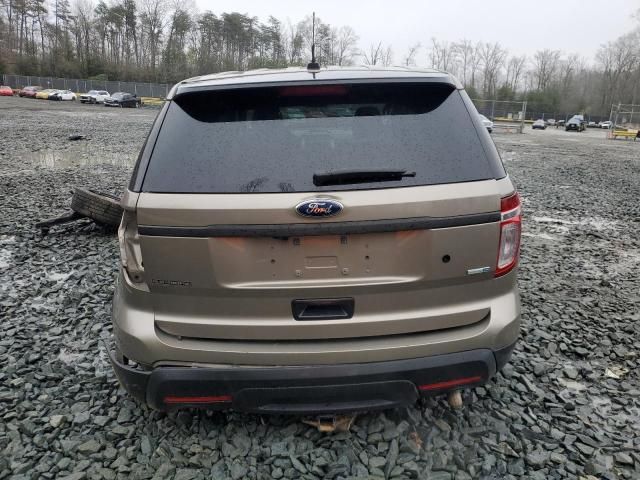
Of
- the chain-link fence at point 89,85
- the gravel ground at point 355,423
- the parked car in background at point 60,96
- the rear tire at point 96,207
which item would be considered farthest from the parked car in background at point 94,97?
the gravel ground at point 355,423

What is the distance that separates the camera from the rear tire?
589 cm

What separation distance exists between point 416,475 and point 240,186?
163 cm

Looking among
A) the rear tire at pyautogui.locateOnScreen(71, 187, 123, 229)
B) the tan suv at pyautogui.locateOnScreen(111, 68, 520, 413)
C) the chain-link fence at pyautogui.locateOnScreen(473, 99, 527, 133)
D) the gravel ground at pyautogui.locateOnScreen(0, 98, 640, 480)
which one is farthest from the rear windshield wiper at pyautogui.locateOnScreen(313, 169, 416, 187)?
the chain-link fence at pyautogui.locateOnScreen(473, 99, 527, 133)

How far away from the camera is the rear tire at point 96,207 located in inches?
232

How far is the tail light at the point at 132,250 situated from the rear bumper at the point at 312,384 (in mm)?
446

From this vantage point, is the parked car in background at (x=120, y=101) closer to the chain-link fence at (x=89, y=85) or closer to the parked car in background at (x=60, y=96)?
the parked car in background at (x=60, y=96)

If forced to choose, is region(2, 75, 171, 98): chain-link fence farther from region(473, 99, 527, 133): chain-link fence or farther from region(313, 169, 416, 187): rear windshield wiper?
region(313, 169, 416, 187): rear windshield wiper

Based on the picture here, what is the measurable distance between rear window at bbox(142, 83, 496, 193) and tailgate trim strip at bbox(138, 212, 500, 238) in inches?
6.3

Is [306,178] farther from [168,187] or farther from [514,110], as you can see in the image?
[514,110]

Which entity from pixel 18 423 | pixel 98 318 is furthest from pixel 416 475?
pixel 98 318

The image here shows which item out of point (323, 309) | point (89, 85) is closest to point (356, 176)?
point (323, 309)

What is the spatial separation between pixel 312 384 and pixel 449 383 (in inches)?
25.4

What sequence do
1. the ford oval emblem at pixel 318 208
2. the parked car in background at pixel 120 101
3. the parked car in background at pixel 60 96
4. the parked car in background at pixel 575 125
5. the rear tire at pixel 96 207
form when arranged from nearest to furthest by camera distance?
the ford oval emblem at pixel 318 208 < the rear tire at pixel 96 207 < the parked car in background at pixel 120 101 < the parked car in background at pixel 575 125 < the parked car in background at pixel 60 96

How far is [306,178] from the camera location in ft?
6.63
